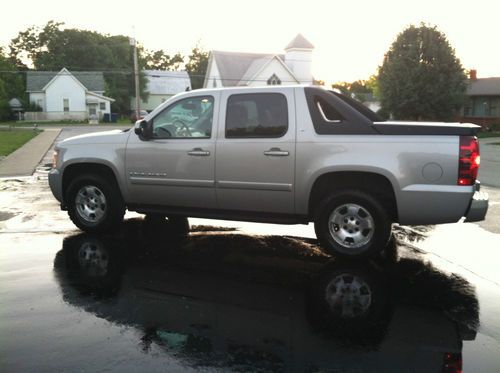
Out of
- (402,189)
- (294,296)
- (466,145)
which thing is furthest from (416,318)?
(466,145)

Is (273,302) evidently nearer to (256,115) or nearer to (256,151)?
(256,151)

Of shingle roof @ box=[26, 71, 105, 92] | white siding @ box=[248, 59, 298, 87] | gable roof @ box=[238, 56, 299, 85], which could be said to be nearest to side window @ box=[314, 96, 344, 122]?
white siding @ box=[248, 59, 298, 87]

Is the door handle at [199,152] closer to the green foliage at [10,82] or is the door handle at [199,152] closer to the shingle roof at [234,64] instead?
the shingle roof at [234,64]

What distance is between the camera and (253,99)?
20.5 ft

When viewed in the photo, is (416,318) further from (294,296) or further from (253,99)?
(253,99)

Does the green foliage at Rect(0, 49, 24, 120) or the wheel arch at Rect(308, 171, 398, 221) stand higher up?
the green foliage at Rect(0, 49, 24, 120)

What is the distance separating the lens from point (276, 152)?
19.4ft

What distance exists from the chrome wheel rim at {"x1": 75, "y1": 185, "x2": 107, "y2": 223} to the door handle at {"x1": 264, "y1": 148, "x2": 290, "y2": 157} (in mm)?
2553

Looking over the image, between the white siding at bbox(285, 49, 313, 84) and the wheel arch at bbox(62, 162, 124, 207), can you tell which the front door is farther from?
the white siding at bbox(285, 49, 313, 84)

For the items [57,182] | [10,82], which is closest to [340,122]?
[57,182]

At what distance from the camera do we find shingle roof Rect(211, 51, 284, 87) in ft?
193

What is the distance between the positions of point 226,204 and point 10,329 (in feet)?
9.66

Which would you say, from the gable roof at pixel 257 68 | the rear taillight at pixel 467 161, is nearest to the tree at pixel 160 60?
the gable roof at pixel 257 68

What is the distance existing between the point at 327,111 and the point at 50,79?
212ft
